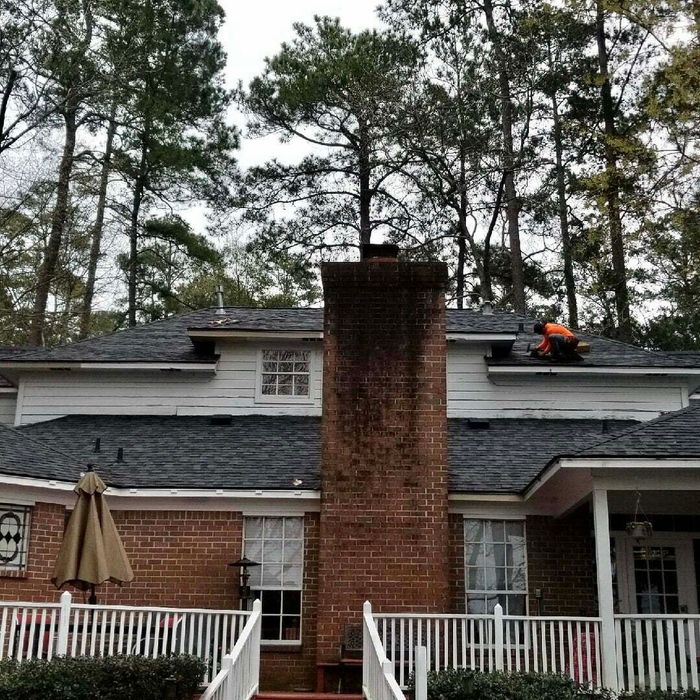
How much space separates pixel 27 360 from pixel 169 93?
15563mm

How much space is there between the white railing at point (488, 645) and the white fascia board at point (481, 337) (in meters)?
5.59

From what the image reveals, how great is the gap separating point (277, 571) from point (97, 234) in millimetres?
19434

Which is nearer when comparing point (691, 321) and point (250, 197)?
point (691, 321)

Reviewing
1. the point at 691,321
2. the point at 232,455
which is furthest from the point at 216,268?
the point at 232,455

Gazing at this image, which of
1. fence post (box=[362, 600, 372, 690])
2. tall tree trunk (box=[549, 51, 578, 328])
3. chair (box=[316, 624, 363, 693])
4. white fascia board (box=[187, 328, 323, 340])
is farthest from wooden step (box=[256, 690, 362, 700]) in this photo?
tall tree trunk (box=[549, 51, 578, 328])

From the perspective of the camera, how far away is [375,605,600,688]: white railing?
10.1m

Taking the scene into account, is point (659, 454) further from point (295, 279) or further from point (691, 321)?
point (295, 279)

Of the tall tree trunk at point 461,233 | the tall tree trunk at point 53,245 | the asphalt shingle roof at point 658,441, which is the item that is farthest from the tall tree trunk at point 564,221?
the asphalt shingle roof at point 658,441

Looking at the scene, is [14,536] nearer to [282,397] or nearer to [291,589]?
[291,589]

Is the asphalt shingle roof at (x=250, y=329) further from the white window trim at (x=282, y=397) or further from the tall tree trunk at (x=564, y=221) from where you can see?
the tall tree trunk at (x=564, y=221)

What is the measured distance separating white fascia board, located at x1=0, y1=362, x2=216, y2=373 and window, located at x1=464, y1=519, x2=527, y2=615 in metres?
5.50

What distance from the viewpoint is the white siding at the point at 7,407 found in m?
16.5

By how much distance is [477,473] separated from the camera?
12930 mm

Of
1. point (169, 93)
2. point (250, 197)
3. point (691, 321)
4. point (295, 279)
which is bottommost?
point (691, 321)
